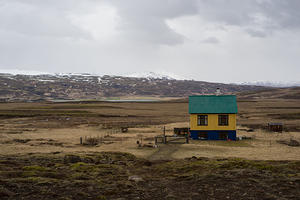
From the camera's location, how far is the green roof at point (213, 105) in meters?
37.7

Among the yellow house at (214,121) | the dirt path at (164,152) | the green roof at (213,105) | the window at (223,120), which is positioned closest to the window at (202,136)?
the yellow house at (214,121)

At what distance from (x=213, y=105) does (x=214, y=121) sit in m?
2.24

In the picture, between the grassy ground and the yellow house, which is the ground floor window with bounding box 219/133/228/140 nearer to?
the yellow house

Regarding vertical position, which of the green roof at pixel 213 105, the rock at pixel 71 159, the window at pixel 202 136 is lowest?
the window at pixel 202 136

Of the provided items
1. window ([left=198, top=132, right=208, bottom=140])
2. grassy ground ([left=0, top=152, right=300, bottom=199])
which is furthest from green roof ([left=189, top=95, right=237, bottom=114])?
grassy ground ([left=0, top=152, right=300, bottom=199])

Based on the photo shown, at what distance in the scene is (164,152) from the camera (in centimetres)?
2850

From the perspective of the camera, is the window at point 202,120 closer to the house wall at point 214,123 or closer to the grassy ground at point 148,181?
the house wall at point 214,123

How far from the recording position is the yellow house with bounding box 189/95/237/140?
122ft

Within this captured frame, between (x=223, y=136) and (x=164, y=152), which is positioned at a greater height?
(x=223, y=136)

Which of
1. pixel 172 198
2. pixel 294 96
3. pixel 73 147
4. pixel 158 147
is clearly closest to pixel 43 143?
pixel 73 147

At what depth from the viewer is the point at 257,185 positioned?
14172mm

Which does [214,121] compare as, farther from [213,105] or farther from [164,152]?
[164,152]

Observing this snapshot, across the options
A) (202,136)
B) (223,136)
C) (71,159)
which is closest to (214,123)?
(223,136)

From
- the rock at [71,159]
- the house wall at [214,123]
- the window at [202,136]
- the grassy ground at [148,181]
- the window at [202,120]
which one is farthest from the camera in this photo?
the window at [202,120]
